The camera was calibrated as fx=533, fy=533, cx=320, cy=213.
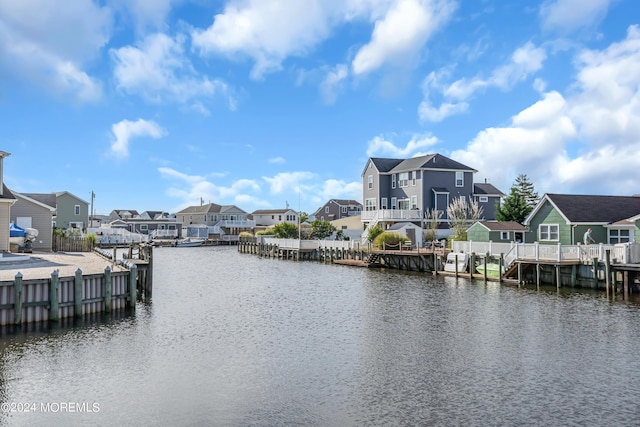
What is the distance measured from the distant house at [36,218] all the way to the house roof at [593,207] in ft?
128

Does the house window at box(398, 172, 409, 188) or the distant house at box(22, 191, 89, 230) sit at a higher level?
the house window at box(398, 172, 409, 188)

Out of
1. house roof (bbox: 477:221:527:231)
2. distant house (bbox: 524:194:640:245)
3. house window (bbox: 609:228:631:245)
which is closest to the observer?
house window (bbox: 609:228:631:245)

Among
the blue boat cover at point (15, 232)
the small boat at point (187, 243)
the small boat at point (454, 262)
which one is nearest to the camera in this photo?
the blue boat cover at point (15, 232)

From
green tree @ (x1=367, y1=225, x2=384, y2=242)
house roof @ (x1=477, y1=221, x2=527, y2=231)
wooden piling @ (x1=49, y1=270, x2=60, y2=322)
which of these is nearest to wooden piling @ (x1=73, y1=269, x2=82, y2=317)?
wooden piling @ (x1=49, y1=270, x2=60, y2=322)

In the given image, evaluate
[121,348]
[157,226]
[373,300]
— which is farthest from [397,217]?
[157,226]

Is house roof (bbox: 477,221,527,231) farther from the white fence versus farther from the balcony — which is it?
the balcony

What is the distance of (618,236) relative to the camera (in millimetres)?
37562

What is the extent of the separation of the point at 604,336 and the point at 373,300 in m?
12.5

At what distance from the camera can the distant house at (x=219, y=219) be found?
386 ft

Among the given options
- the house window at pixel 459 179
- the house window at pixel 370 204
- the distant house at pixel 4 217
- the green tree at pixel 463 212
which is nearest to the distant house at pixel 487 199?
the green tree at pixel 463 212

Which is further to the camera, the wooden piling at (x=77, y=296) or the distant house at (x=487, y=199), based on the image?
the distant house at (x=487, y=199)

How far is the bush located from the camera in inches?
2004

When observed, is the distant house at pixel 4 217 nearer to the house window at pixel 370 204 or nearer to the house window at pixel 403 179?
the house window at pixel 403 179

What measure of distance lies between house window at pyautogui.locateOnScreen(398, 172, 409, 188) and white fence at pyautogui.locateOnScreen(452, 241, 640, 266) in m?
25.6
